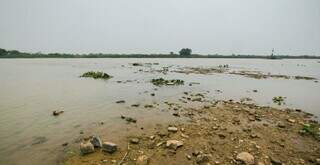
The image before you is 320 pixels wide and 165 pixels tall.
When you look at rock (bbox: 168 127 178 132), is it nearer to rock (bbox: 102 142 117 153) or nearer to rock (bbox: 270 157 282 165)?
rock (bbox: 102 142 117 153)

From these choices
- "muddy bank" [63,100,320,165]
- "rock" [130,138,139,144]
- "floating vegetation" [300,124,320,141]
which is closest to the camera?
"muddy bank" [63,100,320,165]

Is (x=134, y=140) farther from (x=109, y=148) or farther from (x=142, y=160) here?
(x=142, y=160)

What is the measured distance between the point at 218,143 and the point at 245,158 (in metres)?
1.45

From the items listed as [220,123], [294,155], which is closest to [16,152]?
[220,123]

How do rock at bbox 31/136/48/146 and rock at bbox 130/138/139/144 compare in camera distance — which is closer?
rock at bbox 130/138/139/144

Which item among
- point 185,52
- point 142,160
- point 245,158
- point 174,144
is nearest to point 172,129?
point 174,144

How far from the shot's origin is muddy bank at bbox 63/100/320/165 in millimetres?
6629

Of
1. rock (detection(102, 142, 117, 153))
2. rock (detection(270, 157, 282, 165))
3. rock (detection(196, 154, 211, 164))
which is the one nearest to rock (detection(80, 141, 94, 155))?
rock (detection(102, 142, 117, 153))

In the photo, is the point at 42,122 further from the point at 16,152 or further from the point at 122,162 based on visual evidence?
the point at 122,162

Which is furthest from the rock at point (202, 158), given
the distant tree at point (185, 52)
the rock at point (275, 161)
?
the distant tree at point (185, 52)

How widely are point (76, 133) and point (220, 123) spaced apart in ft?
21.4

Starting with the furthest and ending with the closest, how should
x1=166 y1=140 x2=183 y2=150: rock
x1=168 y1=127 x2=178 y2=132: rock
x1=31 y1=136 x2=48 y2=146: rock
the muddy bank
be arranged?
x1=168 y1=127 x2=178 y2=132: rock, x1=31 y1=136 x2=48 y2=146: rock, x1=166 y1=140 x2=183 y2=150: rock, the muddy bank

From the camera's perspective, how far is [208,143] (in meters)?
7.89

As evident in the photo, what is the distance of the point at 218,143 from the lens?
311 inches
